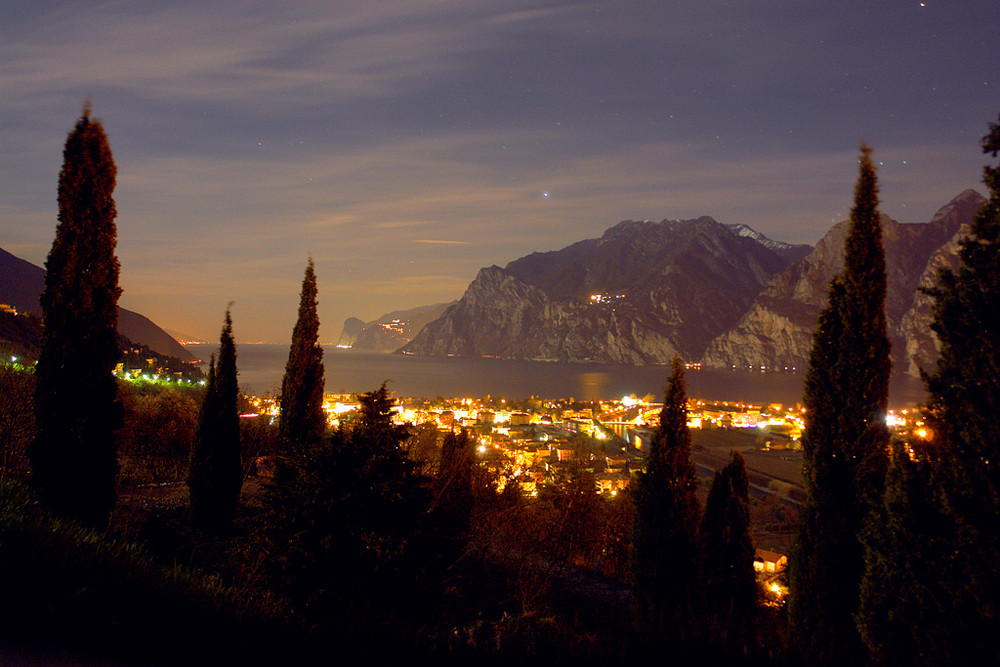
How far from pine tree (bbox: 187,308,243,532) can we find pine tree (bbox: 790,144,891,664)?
9.62m

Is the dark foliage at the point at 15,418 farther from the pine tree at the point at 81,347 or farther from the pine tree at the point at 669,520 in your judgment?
the pine tree at the point at 669,520

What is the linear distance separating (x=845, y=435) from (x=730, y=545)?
4056 millimetres

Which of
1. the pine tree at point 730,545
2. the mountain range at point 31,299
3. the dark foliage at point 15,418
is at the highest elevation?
the mountain range at point 31,299

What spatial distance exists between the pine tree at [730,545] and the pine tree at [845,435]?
2602 mm

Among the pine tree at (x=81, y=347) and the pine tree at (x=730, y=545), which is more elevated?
the pine tree at (x=81, y=347)

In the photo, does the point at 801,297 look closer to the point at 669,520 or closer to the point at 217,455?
the point at 669,520

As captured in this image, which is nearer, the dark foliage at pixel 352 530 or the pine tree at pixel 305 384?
the dark foliage at pixel 352 530

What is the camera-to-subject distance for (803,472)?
818 cm

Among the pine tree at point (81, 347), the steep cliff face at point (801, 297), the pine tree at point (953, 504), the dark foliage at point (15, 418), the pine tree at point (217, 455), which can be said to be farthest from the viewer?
the steep cliff face at point (801, 297)

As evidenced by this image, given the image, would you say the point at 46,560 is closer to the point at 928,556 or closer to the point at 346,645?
the point at 346,645

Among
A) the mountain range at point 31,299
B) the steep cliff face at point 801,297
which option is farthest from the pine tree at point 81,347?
the steep cliff face at point 801,297

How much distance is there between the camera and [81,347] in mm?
8562

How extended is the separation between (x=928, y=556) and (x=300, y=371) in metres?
12.3

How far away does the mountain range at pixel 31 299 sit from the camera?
54.1 meters
